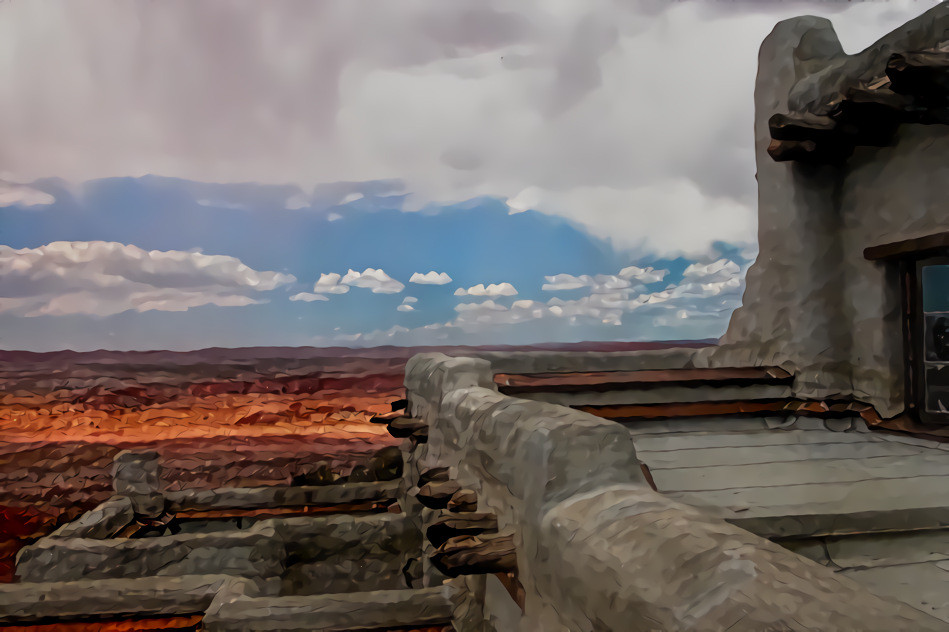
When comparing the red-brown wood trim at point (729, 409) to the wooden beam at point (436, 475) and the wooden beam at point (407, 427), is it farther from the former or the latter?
the wooden beam at point (407, 427)

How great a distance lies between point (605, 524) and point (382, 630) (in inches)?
99.1

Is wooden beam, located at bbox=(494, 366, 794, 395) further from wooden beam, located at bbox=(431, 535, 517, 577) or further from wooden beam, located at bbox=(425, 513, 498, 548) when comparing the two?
wooden beam, located at bbox=(431, 535, 517, 577)

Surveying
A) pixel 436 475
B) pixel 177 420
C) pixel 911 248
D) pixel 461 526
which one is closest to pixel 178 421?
pixel 177 420

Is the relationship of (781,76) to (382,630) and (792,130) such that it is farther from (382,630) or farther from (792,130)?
(382,630)

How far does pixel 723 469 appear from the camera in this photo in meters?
2.97

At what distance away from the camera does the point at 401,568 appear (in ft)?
17.0

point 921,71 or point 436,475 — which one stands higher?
point 921,71

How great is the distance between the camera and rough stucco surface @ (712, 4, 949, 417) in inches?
139

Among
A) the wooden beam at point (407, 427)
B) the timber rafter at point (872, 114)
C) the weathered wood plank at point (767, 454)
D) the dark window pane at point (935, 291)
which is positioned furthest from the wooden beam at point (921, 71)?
the wooden beam at point (407, 427)

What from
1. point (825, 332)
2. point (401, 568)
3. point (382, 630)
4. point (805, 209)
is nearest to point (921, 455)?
point (825, 332)

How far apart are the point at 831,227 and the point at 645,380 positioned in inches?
63.9

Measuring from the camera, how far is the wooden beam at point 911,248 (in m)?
3.30

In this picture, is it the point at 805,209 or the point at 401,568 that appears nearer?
the point at 805,209

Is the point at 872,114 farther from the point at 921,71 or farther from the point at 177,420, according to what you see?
the point at 177,420
